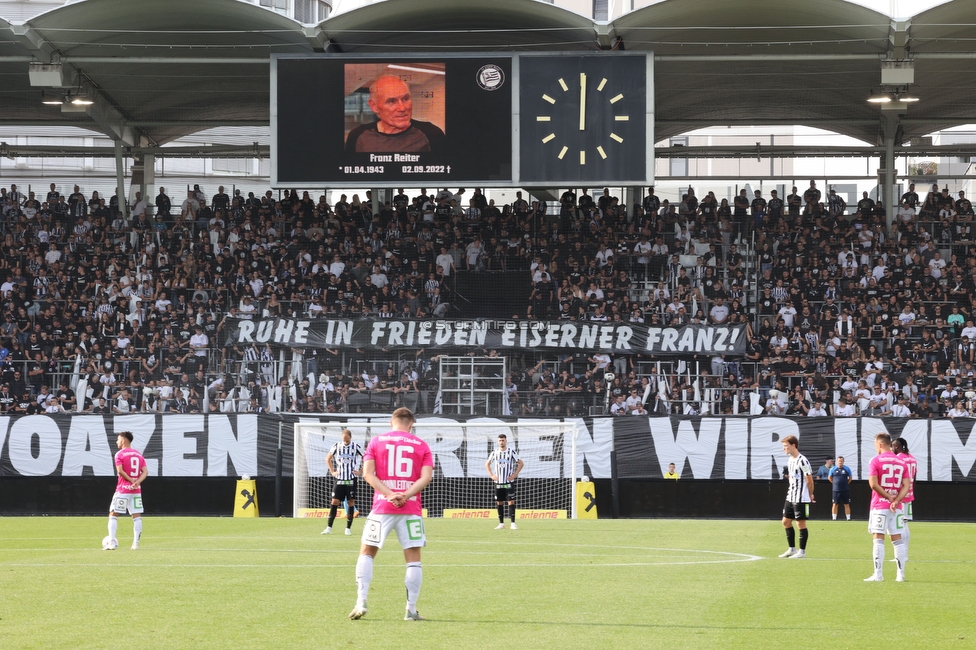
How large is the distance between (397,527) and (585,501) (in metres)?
20.5

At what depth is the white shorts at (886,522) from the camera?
14.4 m

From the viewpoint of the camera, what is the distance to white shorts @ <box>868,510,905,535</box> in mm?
14445

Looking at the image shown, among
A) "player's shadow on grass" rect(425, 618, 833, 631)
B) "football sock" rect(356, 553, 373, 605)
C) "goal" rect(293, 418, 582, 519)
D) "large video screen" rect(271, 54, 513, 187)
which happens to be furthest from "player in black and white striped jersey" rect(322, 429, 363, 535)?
"football sock" rect(356, 553, 373, 605)

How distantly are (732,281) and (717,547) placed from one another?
683 inches

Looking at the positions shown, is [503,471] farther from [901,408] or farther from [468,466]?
[901,408]

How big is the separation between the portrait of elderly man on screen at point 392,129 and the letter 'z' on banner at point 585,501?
369 inches

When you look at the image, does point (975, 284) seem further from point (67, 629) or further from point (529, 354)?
point (67, 629)

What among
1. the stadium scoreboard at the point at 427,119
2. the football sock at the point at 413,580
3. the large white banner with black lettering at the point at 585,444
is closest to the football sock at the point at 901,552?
the football sock at the point at 413,580

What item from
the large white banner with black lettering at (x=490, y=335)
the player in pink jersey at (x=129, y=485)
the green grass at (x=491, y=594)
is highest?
the large white banner with black lettering at (x=490, y=335)

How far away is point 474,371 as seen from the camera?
111 feet

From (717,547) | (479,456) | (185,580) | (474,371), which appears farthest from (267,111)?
(185,580)

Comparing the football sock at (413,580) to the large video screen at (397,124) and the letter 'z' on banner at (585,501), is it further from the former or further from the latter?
the large video screen at (397,124)

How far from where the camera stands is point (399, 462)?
34.1 feet

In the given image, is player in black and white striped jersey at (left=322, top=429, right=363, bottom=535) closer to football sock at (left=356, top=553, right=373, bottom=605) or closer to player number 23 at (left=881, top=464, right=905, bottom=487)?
player number 23 at (left=881, top=464, right=905, bottom=487)
